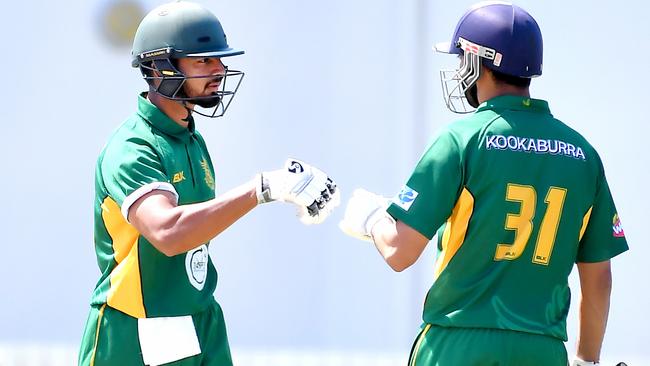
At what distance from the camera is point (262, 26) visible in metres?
5.65

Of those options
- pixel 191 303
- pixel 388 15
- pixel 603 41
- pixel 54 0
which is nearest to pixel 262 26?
pixel 388 15

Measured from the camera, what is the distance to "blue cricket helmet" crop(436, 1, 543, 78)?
3400 millimetres

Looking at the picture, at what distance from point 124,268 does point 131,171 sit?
0.96 feet

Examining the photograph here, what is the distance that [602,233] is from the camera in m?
3.50

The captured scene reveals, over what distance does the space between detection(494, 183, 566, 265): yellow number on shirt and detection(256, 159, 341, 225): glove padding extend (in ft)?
1.63

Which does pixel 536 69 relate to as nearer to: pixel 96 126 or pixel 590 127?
pixel 590 127

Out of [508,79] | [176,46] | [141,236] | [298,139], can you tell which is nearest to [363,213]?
[508,79]

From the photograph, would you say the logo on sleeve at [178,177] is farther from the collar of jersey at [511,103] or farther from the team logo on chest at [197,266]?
the collar of jersey at [511,103]

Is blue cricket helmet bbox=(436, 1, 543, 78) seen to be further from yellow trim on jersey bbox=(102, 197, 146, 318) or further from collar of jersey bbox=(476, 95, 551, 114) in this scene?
yellow trim on jersey bbox=(102, 197, 146, 318)

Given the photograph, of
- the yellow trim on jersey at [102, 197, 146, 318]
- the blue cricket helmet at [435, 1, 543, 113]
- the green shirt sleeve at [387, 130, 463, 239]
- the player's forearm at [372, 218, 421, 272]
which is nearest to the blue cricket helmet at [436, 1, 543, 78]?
the blue cricket helmet at [435, 1, 543, 113]

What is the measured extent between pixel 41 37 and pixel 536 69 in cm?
297

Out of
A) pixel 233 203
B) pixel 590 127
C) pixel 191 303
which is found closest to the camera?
pixel 233 203

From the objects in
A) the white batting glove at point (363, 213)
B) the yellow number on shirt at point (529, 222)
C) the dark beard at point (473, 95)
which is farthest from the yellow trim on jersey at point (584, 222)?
the white batting glove at point (363, 213)

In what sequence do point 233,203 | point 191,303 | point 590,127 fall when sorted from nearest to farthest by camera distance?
point 233,203
point 191,303
point 590,127
